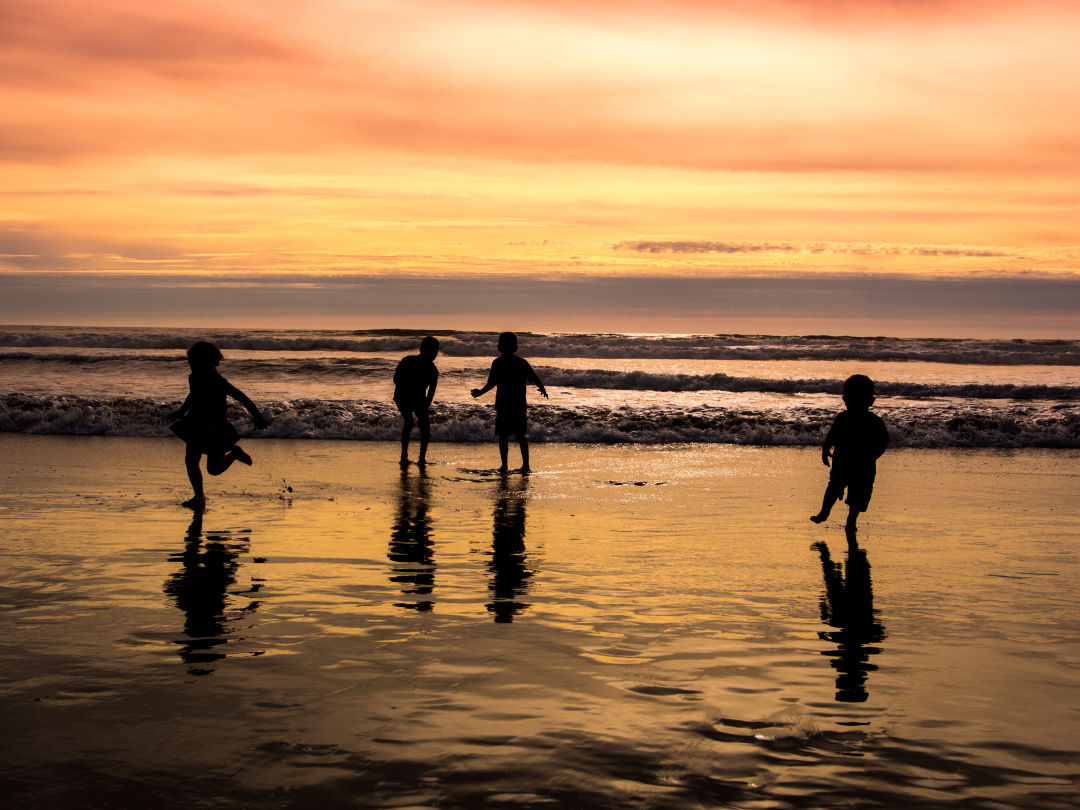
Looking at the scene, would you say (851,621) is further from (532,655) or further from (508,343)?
(508,343)

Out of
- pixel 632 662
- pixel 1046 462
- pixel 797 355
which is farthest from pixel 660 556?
pixel 797 355

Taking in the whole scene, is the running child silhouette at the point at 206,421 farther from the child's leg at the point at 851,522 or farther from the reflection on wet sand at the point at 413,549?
the child's leg at the point at 851,522

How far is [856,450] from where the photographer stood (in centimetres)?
891

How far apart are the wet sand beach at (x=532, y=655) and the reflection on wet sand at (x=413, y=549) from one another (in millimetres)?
44

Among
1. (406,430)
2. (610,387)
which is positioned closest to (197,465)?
(406,430)

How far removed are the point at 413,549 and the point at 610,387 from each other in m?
18.8

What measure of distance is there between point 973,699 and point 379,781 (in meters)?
2.82

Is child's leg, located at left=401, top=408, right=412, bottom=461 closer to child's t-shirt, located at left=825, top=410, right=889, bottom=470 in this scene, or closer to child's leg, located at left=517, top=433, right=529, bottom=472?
child's leg, located at left=517, top=433, right=529, bottom=472

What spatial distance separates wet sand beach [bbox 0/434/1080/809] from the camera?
371cm

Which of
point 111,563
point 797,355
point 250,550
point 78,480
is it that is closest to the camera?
point 111,563

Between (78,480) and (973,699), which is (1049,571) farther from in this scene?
(78,480)

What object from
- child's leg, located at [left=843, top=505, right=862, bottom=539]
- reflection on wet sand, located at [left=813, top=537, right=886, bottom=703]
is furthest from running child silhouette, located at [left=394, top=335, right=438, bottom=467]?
reflection on wet sand, located at [left=813, top=537, right=886, bottom=703]

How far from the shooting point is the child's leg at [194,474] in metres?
9.64

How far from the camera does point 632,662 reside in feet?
16.5
